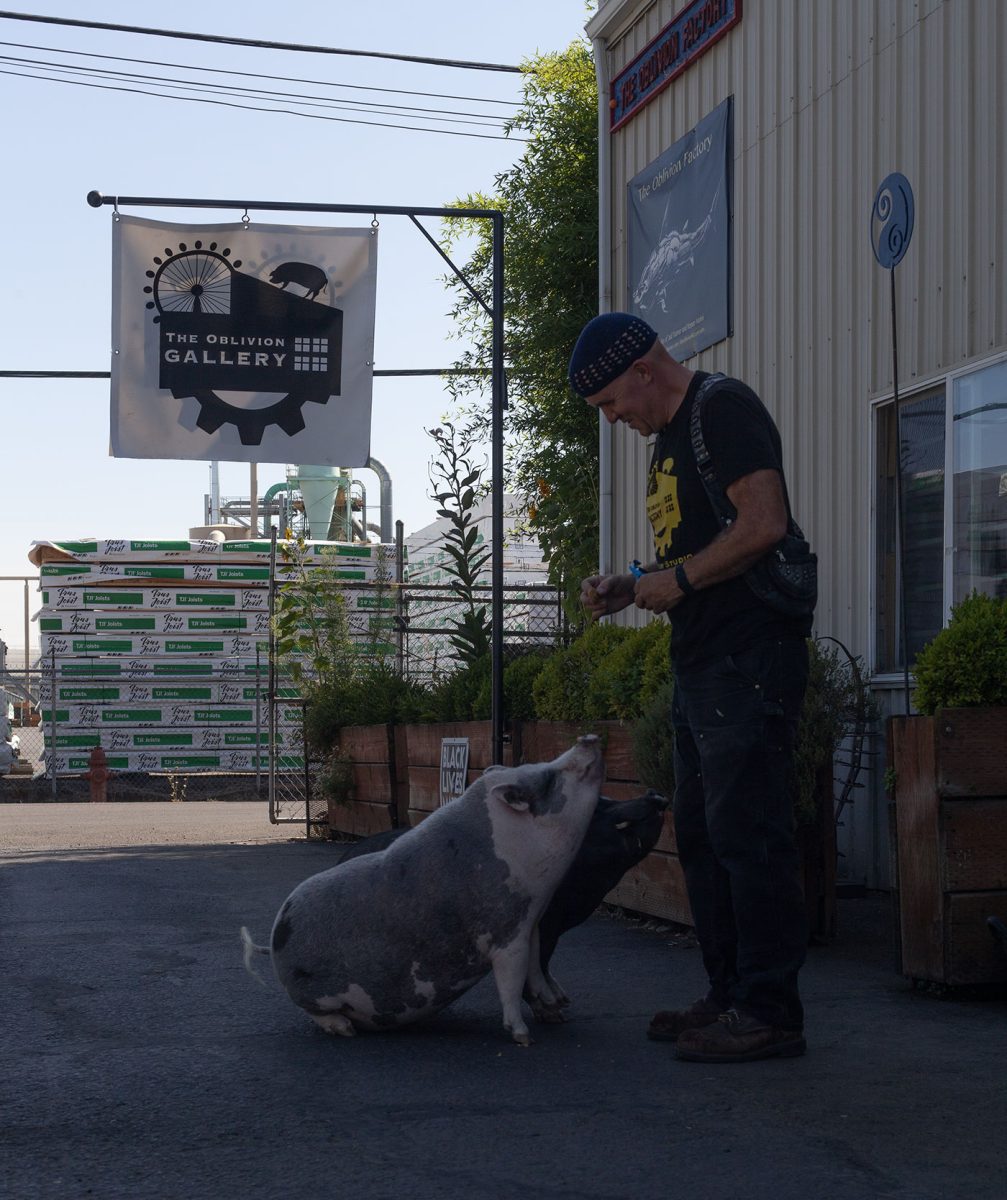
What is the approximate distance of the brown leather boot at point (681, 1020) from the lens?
4.54 metres

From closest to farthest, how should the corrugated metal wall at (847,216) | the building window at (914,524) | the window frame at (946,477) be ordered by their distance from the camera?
the corrugated metal wall at (847,216) < the window frame at (946,477) < the building window at (914,524)

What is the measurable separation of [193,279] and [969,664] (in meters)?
7.62

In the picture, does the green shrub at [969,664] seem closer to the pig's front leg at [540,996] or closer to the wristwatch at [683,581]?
the wristwatch at [683,581]

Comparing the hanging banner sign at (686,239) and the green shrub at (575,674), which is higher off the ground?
the hanging banner sign at (686,239)

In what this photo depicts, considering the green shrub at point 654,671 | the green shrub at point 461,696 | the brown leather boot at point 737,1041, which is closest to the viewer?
the brown leather boot at point 737,1041

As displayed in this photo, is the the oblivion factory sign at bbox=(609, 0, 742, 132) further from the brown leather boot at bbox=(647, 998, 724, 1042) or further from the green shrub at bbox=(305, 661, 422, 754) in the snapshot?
the brown leather boot at bbox=(647, 998, 724, 1042)

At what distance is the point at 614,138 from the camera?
1280 cm

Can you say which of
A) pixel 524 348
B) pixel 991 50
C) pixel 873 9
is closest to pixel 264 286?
pixel 873 9

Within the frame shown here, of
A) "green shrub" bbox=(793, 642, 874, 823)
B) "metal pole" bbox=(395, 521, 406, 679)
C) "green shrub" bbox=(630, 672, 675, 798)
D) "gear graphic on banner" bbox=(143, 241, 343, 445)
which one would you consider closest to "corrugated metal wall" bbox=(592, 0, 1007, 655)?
"green shrub" bbox=(793, 642, 874, 823)

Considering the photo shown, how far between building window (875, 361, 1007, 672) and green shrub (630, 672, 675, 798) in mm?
1809

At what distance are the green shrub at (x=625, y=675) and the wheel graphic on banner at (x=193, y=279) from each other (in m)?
5.00

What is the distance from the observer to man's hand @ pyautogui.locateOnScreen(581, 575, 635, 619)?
4.50 meters

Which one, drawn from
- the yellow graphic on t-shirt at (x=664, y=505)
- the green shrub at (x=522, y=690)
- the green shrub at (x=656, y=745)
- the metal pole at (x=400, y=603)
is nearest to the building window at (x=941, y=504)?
the green shrub at (x=656, y=745)

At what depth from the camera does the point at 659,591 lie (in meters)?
4.35
